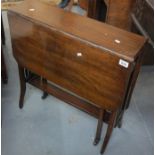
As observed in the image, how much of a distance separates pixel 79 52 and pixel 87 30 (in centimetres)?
16

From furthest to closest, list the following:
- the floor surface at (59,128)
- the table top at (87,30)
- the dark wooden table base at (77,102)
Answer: the floor surface at (59,128), the dark wooden table base at (77,102), the table top at (87,30)

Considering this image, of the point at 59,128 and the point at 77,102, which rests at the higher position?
the point at 77,102

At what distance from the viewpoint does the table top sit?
1.18 metres

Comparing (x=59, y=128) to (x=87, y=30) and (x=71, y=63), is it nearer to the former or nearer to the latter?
(x=71, y=63)

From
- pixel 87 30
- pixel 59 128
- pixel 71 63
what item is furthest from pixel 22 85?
pixel 87 30

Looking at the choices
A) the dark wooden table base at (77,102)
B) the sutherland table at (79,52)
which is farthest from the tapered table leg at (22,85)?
the sutherland table at (79,52)

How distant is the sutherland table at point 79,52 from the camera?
3.91 ft

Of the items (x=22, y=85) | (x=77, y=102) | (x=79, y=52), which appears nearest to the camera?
(x=79, y=52)

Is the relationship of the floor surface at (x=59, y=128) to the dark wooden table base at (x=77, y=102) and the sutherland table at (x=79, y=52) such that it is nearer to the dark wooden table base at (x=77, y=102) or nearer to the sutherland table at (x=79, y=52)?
the dark wooden table base at (x=77, y=102)

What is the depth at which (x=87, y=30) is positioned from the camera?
1.33 m

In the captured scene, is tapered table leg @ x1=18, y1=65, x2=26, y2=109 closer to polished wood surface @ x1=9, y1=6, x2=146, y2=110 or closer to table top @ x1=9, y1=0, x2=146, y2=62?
polished wood surface @ x1=9, y1=6, x2=146, y2=110

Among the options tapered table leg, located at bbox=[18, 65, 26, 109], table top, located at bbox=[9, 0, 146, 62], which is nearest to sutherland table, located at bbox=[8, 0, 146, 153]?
table top, located at bbox=[9, 0, 146, 62]

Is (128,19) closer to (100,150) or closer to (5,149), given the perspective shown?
(100,150)

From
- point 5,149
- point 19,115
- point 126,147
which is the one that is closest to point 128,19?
point 126,147
